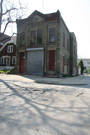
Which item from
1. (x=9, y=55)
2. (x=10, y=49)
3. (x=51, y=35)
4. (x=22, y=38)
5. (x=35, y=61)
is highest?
(x=22, y=38)

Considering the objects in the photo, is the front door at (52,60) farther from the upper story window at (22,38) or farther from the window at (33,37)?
the upper story window at (22,38)

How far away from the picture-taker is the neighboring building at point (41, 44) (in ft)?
56.7

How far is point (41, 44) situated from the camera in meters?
18.3

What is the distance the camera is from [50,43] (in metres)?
17.7

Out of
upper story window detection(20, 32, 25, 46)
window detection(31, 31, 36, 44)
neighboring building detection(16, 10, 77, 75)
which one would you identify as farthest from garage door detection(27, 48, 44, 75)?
upper story window detection(20, 32, 25, 46)

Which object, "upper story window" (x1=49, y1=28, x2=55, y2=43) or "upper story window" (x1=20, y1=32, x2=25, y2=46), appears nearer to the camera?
"upper story window" (x1=49, y1=28, x2=55, y2=43)

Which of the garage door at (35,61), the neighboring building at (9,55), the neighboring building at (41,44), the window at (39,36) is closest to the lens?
the neighboring building at (41,44)

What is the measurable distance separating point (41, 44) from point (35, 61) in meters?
2.85

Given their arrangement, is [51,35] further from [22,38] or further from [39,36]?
[22,38]

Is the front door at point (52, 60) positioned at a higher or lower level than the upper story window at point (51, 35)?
lower

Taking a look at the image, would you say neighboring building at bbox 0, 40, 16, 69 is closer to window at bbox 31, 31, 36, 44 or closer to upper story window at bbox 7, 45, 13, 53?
upper story window at bbox 7, 45, 13, 53

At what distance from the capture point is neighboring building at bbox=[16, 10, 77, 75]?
17.3 metres

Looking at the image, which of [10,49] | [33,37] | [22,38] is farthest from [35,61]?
[10,49]

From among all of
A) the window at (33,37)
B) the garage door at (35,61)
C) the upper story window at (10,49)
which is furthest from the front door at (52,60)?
the upper story window at (10,49)
